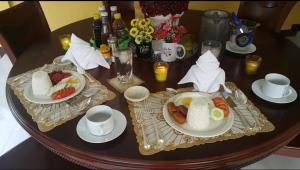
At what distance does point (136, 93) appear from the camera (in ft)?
3.07

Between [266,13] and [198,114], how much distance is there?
1.20m

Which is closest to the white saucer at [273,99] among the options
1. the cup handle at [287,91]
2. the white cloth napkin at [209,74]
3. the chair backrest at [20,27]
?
the cup handle at [287,91]

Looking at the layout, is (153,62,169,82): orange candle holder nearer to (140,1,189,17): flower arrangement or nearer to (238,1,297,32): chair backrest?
(140,1,189,17): flower arrangement

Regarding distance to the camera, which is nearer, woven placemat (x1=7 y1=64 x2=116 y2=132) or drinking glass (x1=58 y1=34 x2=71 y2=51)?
woven placemat (x1=7 y1=64 x2=116 y2=132)

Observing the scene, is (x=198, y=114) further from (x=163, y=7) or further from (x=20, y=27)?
(x=20, y=27)

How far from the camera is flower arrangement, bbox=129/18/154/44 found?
108 centimetres

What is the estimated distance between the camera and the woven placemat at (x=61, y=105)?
0.82 m

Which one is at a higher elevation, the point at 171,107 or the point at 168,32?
the point at 168,32

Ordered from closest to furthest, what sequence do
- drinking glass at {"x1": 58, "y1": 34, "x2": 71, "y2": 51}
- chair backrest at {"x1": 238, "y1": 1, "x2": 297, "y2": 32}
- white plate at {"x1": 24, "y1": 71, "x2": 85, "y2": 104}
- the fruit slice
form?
the fruit slice
white plate at {"x1": 24, "y1": 71, "x2": 85, "y2": 104}
drinking glass at {"x1": 58, "y1": 34, "x2": 71, "y2": 51}
chair backrest at {"x1": 238, "y1": 1, "x2": 297, "y2": 32}

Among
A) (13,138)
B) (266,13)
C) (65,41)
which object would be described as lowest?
(13,138)

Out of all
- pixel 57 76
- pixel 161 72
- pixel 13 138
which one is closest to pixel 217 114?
pixel 161 72

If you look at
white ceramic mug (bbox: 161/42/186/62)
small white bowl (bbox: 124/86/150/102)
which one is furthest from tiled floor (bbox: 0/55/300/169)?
white ceramic mug (bbox: 161/42/186/62)

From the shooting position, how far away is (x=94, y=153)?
2.30 feet

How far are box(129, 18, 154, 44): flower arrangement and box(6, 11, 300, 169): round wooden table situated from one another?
0.38 feet
